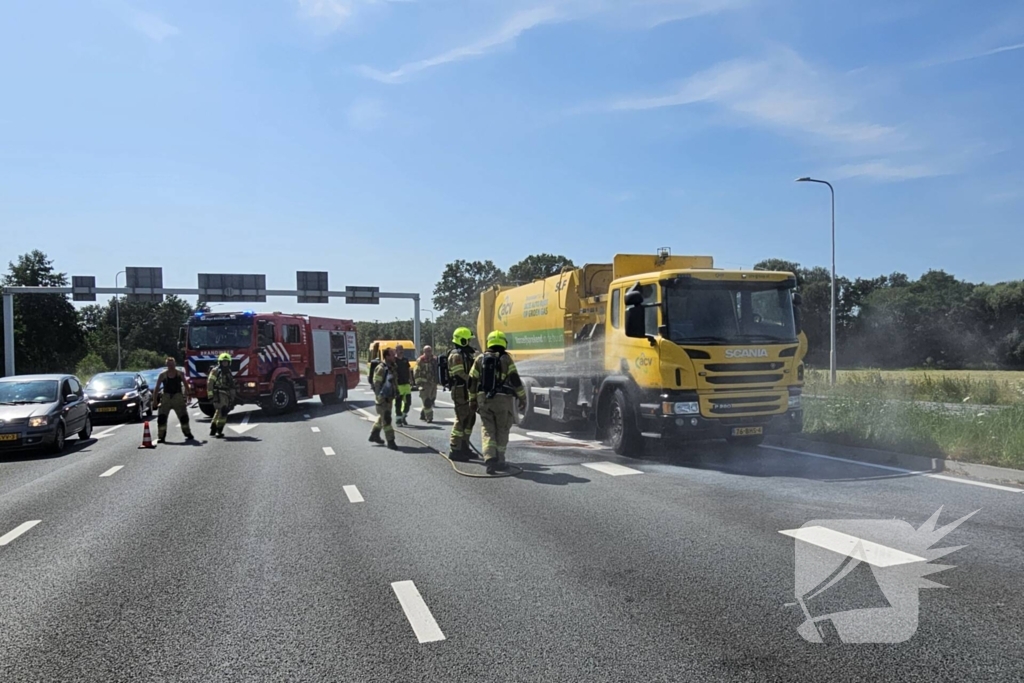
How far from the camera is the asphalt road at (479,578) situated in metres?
4.07

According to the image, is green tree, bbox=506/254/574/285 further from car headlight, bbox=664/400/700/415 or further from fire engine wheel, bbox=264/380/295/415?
car headlight, bbox=664/400/700/415

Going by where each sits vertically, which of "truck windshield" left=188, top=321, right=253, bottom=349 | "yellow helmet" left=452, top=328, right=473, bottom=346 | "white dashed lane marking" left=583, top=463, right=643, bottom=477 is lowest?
"white dashed lane marking" left=583, top=463, right=643, bottom=477

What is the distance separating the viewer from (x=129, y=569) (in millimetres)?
6027

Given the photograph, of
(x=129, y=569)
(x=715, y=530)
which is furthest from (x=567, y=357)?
(x=129, y=569)

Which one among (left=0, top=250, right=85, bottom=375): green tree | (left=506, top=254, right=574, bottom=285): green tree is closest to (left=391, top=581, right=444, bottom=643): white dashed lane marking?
(left=0, top=250, right=85, bottom=375): green tree

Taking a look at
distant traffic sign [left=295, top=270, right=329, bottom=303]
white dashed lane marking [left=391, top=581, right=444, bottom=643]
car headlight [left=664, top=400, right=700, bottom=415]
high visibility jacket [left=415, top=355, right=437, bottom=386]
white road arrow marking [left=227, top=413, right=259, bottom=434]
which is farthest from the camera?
distant traffic sign [left=295, top=270, right=329, bottom=303]

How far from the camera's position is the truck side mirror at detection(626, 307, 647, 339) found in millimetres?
11102

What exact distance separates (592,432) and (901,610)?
10982 mm

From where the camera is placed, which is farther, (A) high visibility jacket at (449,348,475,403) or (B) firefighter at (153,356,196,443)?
(B) firefighter at (153,356,196,443)

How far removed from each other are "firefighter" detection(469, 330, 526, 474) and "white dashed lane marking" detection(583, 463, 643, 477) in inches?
48.9

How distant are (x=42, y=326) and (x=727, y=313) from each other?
5696cm

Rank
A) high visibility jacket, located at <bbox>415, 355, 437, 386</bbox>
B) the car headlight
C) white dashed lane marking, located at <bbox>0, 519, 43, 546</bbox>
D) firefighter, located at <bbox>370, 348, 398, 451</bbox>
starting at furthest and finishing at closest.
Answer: high visibility jacket, located at <bbox>415, 355, 437, 386</bbox>
firefighter, located at <bbox>370, 348, 398, 451</bbox>
the car headlight
white dashed lane marking, located at <bbox>0, 519, 43, 546</bbox>

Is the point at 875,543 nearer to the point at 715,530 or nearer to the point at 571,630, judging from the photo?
the point at 715,530

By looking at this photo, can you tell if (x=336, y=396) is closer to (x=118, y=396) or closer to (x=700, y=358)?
(x=118, y=396)
